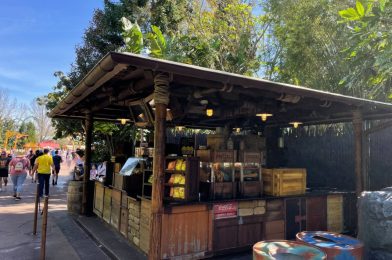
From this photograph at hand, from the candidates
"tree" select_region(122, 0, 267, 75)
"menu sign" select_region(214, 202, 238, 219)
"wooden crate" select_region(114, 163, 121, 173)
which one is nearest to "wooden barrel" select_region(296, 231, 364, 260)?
"menu sign" select_region(214, 202, 238, 219)

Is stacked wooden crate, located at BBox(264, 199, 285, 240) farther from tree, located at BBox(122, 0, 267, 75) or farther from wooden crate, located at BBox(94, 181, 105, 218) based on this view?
tree, located at BBox(122, 0, 267, 75)

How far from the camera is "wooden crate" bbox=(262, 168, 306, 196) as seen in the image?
5906 millimetres

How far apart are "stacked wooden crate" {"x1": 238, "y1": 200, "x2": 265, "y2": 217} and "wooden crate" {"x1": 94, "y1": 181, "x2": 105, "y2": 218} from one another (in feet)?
12.1

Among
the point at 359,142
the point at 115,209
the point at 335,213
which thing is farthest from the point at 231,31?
the point at 115,209

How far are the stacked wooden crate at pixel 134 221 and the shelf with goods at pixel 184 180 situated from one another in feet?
2.43

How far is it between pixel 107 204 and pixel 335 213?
502cm

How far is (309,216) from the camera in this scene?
20.5ft

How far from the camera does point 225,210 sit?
5207mm

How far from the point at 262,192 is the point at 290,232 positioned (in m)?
0.93

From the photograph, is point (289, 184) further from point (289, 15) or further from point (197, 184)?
point (289, 15)

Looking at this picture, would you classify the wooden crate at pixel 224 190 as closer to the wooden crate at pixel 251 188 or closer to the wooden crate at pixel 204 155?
the wooden crate at pixel 251 188

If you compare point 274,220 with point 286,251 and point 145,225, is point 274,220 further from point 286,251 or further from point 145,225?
point 286,251

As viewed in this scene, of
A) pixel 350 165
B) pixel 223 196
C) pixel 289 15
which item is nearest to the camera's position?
pixel 223 196

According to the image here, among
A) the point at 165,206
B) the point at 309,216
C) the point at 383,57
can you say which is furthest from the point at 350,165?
the point at 165,206
